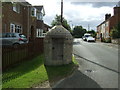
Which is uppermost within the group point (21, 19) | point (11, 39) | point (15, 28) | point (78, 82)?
point (21, 19)

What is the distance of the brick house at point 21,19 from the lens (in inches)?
858

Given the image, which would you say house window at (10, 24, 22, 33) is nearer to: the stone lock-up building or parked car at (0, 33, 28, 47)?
parked car at (0, 33, 28, 47)

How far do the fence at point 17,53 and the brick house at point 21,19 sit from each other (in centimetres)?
594

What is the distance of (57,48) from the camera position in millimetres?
10867

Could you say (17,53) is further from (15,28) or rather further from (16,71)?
(15,28)

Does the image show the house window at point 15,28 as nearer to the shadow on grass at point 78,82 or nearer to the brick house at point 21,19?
the brick house at point 21,19

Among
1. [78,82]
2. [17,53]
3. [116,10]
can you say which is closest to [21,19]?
[17,53]

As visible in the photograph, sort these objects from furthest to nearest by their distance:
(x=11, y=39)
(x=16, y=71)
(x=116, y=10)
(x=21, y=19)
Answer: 1. (x=116, y=10)
2. (x=21, y=19)
3. (x=11, y=39)
4. (x=16, y=71)

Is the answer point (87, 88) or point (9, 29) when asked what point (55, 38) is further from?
point (9, 29)

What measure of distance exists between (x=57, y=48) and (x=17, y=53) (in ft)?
7.94

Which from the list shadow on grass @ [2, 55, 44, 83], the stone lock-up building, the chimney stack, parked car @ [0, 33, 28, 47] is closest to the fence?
shadow on grass @ [2, 55, 44, 83]

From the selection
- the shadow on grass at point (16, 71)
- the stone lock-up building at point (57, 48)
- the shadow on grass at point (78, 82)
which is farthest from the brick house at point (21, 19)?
the shadow on grass at point (78, 82)

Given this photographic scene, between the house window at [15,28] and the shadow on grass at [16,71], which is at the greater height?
the house window at [15,28]

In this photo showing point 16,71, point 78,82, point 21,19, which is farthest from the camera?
point 21,19
